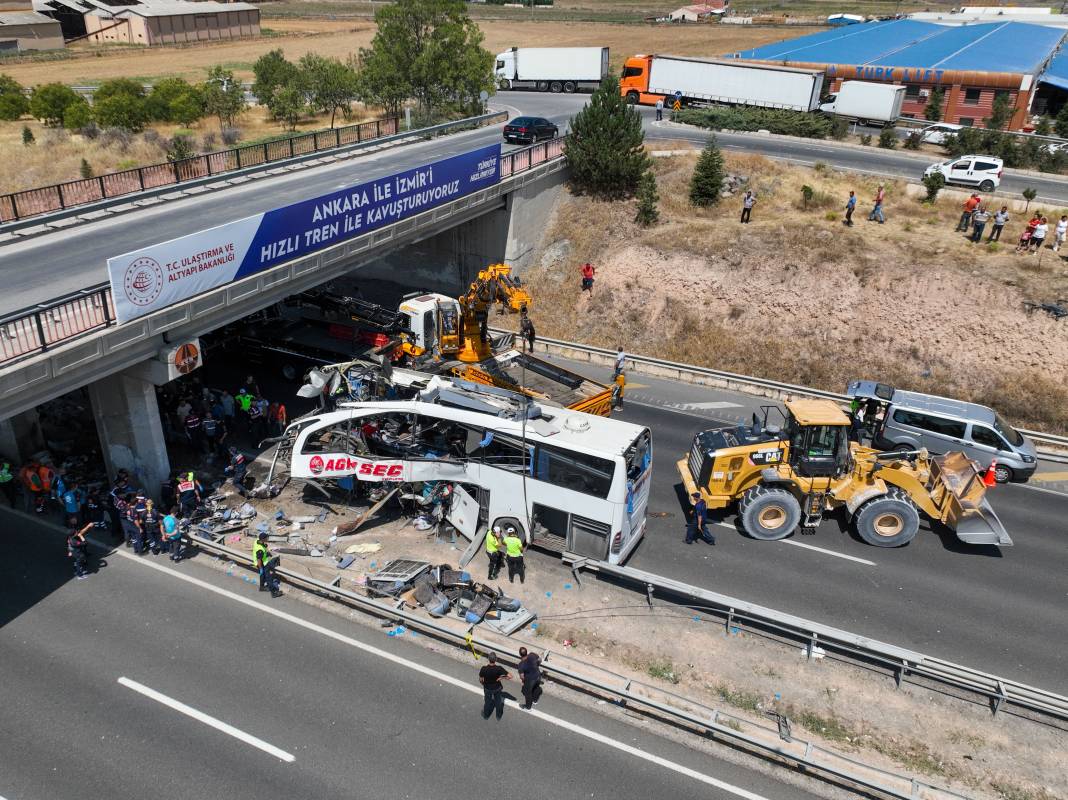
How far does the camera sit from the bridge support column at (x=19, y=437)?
742 inches

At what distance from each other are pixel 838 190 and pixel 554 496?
88.7 feet

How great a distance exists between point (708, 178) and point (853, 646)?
26067 millimetres

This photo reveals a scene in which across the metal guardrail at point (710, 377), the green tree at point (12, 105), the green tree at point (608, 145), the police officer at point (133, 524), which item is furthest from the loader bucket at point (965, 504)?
the green tree at point (12, 105)

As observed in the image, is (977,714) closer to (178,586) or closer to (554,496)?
(554,496)

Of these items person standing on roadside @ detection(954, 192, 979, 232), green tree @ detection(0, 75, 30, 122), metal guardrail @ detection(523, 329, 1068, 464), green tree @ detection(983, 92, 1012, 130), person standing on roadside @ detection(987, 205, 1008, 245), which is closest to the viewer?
metal guardrail @ detection(523, 329, 1068, 464)

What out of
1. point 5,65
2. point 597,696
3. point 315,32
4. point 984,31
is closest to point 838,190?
point 597,696

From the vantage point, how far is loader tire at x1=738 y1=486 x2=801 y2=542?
1705cm

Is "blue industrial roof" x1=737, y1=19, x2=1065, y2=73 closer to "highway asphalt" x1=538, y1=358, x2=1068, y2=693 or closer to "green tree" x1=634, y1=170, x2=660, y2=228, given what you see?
"green tree" x1=634, y1=170, x2=660, y2=228

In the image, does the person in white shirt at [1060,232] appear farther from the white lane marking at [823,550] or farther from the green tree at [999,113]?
the green tree at [999,113]

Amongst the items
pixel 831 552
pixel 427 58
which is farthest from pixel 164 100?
pixel 831 552

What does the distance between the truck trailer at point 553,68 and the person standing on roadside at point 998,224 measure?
34920 mm

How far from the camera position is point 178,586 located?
15.2 m

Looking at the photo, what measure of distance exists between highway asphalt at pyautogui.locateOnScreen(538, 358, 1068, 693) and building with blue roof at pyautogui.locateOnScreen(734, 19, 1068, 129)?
4618 cm

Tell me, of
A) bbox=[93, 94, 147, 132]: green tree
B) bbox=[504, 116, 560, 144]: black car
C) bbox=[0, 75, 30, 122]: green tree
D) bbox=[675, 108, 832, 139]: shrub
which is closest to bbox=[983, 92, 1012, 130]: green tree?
bbox=[675, 108, 832, 139]: shrub
